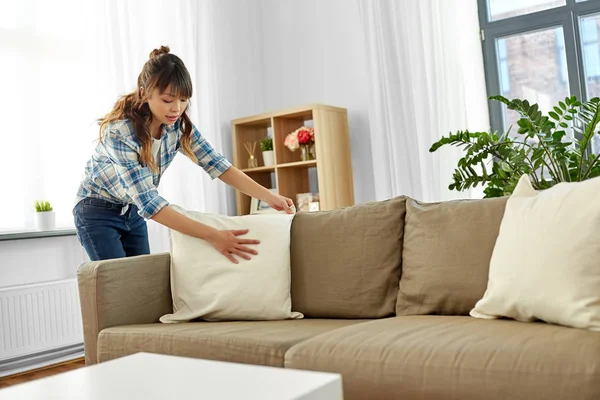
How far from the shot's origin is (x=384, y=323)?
6.37ft

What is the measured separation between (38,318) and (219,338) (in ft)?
6.45

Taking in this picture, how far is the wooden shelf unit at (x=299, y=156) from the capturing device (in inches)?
170

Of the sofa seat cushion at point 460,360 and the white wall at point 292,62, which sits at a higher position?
the white wall at point 292,62

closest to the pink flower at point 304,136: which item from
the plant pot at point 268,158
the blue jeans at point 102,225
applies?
the plant pot at point 268,158

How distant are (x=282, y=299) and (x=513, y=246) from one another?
0.81m

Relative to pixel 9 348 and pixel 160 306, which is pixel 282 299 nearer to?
pixel 160 306

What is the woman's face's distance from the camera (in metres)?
2.53

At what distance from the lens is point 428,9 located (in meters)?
4.17

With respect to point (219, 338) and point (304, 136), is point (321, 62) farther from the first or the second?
point (219, 338)

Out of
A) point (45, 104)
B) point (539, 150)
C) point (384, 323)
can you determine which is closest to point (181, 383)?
point (384, 323)

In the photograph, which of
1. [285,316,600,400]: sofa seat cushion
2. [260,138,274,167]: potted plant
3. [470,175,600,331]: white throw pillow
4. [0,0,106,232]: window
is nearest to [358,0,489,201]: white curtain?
[260,138,274,167]: potted plant

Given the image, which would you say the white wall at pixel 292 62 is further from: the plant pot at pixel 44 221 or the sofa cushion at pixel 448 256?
the sofa cushion at pixel 448 256

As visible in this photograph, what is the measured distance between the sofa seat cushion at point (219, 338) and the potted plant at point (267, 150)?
2414mm

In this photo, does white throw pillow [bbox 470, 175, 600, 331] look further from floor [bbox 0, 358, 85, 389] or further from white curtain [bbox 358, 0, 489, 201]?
floor [bbox 0, 358, 85, 389]
